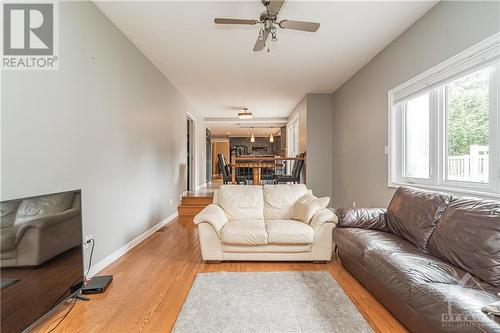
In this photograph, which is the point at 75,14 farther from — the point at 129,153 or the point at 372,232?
the point at 372,232

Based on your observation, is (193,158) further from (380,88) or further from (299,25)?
(299,25)

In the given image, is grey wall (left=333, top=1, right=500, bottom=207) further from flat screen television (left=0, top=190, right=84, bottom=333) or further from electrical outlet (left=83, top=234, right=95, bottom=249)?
electrical outlet (left=83, top=234, right=95, bottom=249)

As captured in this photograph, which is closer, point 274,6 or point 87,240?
point 274,6

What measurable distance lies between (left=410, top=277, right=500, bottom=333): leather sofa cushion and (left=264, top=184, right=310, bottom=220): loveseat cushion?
2.05 m

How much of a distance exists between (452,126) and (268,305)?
259cm

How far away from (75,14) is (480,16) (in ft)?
12.1

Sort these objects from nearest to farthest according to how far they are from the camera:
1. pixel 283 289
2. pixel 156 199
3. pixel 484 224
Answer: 1. pixel 484 224
2. pixel 283 289
3. pixel 156 199

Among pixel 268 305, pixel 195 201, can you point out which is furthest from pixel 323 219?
pixel 195 201

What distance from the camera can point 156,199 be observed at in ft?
15.0

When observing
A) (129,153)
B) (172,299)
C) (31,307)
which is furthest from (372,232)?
(129,153)

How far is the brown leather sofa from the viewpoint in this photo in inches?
55.7

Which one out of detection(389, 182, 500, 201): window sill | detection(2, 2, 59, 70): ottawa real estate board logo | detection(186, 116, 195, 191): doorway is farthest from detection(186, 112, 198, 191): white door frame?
detection(389, 182, 500, 201): window sill

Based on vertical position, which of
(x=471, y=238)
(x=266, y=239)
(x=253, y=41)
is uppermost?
(x=253, y=41)

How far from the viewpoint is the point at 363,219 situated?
289cm
